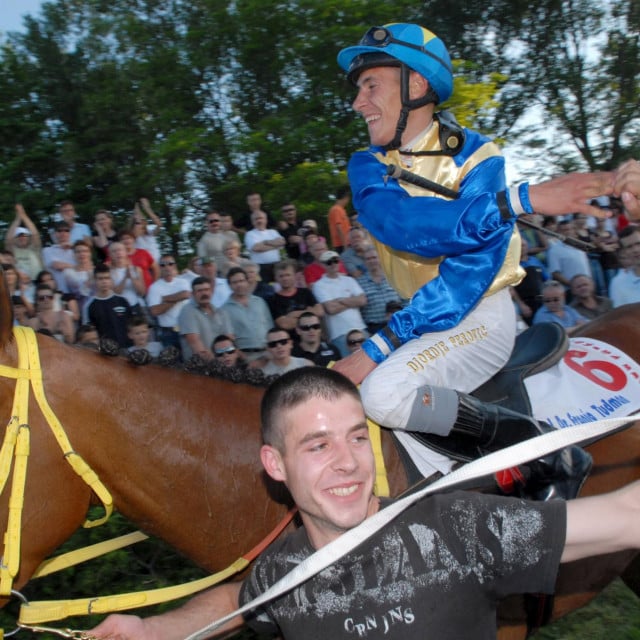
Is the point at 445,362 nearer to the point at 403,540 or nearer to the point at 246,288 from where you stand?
the point at 403,540

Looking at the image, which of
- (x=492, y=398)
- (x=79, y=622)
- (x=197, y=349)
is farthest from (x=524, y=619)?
(x=197, y=349)

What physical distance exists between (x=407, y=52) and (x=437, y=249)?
31.1 inches

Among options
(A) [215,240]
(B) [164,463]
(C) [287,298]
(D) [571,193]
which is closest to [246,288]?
(C) [287,298]

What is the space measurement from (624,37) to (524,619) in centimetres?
2120

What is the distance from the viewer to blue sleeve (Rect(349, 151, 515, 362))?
2.90 meters

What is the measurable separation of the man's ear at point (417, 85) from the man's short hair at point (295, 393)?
4.94 ft

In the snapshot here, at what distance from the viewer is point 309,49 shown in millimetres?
17453

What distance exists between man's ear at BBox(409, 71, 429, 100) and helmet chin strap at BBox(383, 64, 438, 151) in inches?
0.6

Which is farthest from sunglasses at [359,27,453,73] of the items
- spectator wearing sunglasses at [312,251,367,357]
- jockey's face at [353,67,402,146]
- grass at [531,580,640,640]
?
spectator wearing sunglasses at [312,251,367,357]

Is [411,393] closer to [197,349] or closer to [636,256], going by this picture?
[197,349]

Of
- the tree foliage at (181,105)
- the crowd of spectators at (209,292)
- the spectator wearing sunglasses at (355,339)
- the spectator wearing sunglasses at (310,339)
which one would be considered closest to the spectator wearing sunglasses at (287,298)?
the crowd of spectators at (209,292)

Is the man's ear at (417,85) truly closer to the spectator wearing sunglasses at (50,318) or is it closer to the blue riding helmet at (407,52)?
the blue riding helmet at (407,52)

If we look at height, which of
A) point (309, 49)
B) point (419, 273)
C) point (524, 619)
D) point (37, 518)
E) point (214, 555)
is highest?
point (309, 49)

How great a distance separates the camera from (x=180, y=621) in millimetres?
2148
